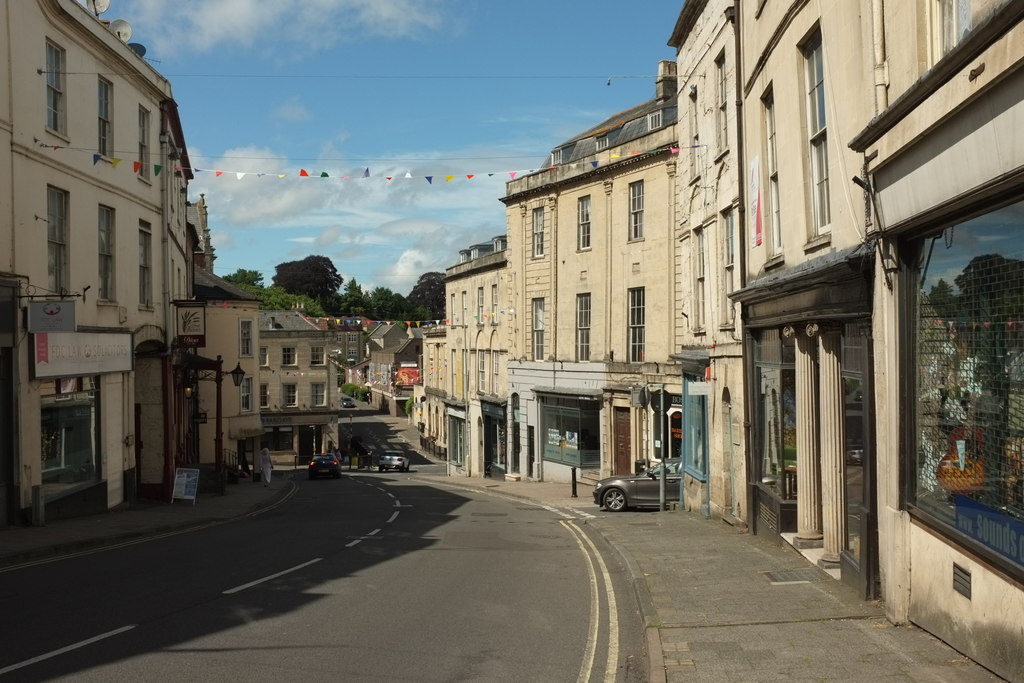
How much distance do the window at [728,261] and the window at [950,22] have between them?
1041 centimetres

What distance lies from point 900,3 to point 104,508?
19.6m

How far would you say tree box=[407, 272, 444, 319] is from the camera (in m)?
141

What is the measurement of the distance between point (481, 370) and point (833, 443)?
36.2m

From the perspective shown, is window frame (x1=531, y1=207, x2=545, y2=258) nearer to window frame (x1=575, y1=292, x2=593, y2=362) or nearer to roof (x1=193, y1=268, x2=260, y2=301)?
window frame (x1=575, y1=292, x2=593, y2=362)

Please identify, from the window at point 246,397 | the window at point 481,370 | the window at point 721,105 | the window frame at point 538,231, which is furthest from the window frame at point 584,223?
the window at point 246,397

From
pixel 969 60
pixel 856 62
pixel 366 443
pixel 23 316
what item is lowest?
pixel 366 443

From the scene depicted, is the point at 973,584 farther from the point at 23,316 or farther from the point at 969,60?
the point at 23,316

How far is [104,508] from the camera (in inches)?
870

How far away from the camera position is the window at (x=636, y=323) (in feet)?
108

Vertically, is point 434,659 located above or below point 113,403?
below

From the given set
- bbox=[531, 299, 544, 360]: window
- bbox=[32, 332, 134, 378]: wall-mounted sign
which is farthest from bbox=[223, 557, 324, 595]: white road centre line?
bbox=[531, 299, 544, 360]: window

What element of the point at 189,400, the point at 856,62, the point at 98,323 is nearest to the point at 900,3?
the point at 856,62

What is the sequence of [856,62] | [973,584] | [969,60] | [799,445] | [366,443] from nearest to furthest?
[969,60]
[973,584]
[856,62]
[799,445]
[366,443]

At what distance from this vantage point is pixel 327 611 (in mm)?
10773
